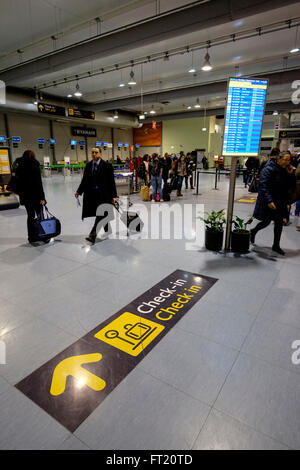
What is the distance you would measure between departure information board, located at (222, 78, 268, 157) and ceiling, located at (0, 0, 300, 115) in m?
3.34

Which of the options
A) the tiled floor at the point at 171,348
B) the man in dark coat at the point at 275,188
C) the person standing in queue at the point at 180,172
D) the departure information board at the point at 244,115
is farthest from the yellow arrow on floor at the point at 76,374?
the person standing in queue at the point at 180,172

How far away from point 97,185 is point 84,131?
66.7ft

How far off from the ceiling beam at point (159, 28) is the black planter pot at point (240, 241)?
4469 mm

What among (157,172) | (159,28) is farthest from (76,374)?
(159,28)

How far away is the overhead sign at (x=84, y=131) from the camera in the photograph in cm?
2172

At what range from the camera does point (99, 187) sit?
429 centimetres

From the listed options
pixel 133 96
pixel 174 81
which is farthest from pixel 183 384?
pixel 133 96

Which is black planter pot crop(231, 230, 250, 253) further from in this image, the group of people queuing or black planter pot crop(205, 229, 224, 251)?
the group of people queuing

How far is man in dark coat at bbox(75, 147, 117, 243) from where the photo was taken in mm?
4238

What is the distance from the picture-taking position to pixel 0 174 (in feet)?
23.6

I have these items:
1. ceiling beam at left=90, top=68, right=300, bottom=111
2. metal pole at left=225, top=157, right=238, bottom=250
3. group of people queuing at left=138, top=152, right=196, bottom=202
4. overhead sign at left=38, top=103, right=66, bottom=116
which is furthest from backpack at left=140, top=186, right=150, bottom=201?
overhead sign at left=38, top=103, right=66, bottom=116

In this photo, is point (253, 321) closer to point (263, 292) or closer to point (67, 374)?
point (263, 292)

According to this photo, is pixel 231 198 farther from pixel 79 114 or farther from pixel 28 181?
pixel 79 114

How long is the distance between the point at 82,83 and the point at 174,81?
4.73 meters
